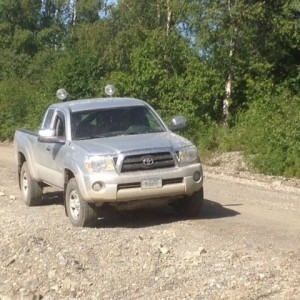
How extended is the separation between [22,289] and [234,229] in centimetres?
370

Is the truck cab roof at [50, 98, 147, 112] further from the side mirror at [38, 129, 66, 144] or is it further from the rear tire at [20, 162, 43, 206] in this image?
the rear tire at [20, 162, 43, 206]

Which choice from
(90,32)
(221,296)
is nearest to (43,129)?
(221,296)

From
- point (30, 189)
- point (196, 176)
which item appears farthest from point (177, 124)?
point (30, 189)

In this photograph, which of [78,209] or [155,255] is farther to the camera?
[78,209]

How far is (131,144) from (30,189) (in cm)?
320

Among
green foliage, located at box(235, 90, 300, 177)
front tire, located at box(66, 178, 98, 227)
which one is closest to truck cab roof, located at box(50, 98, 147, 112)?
front tire, located at box(66, 178, 98, 227)

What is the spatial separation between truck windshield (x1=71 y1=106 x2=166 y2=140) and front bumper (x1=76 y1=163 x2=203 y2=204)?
1.06m

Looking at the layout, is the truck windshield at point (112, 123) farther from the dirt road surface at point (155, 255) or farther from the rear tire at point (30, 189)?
the rear tire at point (30, 189)

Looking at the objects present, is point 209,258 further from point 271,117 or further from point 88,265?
point 271,117

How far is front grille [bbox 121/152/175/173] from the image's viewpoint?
11117mm

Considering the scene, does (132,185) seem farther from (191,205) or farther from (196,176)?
(191,205)

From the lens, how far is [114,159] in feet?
36.4

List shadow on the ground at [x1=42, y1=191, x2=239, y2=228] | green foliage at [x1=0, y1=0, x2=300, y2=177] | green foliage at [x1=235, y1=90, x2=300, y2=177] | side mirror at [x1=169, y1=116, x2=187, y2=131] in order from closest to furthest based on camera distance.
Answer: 1. shadow on the ground at [x1=42, y1=191, x2=239, y2=228]
2. side mirror at [x1=169, y1=116, x2=187, y2=131]
3. green foliage at [x1=235, y1=90, x2=300, y2=177]
4. green foliage at [x1=0, y1=0, x2=300, y2=177]

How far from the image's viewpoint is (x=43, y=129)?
1299 cm
